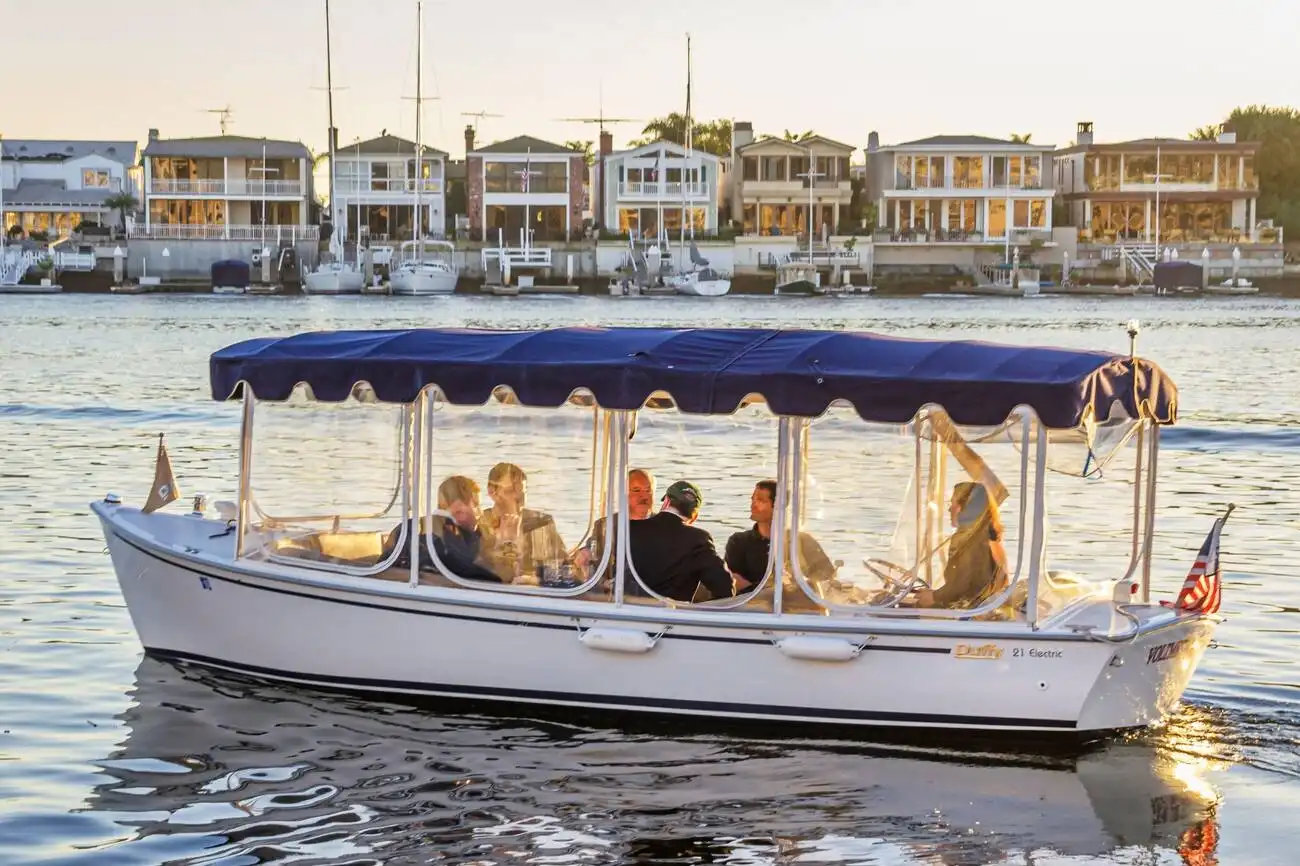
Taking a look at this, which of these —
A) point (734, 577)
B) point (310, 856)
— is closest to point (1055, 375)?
point (734, 577)

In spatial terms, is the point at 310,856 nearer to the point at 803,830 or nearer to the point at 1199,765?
the point at 803,830

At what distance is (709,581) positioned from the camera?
42.2ft

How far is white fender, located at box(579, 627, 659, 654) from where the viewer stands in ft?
41.3

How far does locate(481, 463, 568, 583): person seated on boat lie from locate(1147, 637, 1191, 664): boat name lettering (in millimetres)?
3954

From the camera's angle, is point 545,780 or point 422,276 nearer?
point 545,780

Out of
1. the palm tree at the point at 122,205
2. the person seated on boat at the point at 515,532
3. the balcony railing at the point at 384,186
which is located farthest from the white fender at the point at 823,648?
the palm tree at the point at 122,205

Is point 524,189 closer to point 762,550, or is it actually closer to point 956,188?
point 956,188

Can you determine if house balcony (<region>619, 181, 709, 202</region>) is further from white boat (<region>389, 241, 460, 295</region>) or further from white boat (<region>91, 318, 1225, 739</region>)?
white boat (<region>91, 318, 1225, 739</region>)

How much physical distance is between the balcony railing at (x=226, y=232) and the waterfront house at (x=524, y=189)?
10165 millimetres

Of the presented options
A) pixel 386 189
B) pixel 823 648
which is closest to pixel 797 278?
pixel 386 189

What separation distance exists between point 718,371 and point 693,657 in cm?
189

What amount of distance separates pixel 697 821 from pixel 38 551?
11665 mm

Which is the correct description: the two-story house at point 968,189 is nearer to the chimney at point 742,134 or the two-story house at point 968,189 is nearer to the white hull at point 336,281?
the chimney at point 742,134

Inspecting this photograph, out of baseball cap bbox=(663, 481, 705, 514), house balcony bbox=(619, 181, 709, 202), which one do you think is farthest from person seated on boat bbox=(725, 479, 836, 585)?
house balcony bbox=(619, 181, 709, 202)
